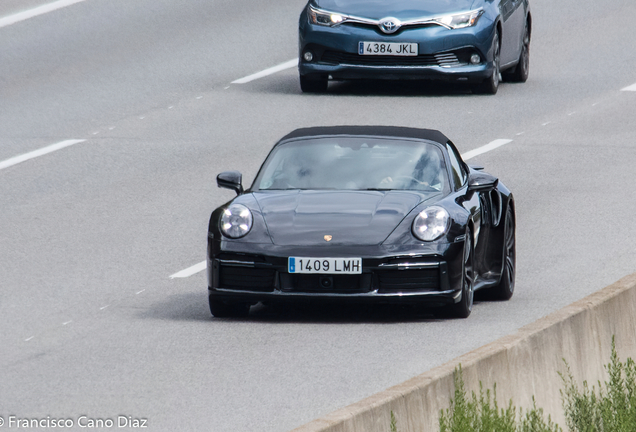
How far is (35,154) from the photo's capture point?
1702cm

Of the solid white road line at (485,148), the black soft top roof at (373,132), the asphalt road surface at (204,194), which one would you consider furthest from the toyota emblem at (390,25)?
the black soft top roof at (373,132)

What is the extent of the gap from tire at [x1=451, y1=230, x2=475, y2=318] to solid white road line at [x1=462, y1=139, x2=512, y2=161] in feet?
21.0

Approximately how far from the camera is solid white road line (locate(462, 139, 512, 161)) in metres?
17.0

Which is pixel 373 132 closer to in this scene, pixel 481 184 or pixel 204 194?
pixel 481 184

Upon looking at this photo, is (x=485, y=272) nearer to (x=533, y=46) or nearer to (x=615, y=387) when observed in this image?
(x=615, y=387)

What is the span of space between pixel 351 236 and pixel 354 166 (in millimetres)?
1080

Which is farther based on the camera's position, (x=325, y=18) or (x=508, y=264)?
(x=325, y=18)

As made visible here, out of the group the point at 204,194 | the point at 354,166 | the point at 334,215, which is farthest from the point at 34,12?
the point at 334,215

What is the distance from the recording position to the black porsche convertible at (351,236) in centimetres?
993

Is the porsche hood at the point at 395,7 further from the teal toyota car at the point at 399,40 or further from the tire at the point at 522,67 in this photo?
the tire at the point at 522,67

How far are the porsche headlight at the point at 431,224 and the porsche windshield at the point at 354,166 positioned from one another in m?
0.59

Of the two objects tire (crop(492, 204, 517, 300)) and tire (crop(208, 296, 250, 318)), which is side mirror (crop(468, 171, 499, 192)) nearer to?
tire (crop(492, 204, 517, 300))

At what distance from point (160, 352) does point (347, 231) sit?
145 centimetres

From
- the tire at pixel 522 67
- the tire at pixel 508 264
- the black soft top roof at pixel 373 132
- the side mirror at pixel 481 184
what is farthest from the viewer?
the tire at pixel 522 67
